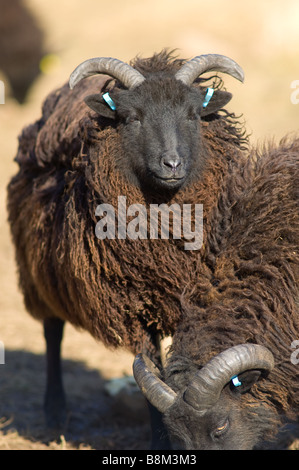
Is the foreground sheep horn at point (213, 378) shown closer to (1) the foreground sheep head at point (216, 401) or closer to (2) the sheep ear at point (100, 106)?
(1) the foreground sheep head at point (216, 401)

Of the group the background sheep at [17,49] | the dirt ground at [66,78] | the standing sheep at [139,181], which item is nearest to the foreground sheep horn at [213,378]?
the standing sheep at [139,181]

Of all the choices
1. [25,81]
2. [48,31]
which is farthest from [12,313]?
[48,31]

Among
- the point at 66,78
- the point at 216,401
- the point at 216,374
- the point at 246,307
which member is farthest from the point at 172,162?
the point at 66,78

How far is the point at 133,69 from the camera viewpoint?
4637 mm

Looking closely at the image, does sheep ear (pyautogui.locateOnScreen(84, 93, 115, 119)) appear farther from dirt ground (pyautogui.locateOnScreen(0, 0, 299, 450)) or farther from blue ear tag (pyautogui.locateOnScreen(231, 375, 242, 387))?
blue ear tag (pyautogui.locateOnScreen(231, 375, 242, 387))

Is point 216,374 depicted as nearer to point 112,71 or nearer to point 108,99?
point 108,99

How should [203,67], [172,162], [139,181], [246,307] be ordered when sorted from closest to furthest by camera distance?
[246,307]
[172,162]
[139,181]
[203,67]

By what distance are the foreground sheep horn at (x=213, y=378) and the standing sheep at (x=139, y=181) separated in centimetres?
78

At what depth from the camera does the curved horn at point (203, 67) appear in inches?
184

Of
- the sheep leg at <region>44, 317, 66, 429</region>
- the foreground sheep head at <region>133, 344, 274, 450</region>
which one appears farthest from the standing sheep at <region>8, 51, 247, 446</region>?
the sheep leg at <region>44, 317, 66, 429</region>

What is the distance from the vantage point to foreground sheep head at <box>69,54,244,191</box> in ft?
14.5

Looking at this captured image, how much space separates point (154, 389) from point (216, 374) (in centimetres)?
42

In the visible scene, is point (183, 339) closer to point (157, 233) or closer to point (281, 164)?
point (157, 233)

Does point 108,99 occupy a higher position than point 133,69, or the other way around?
point 133,69
